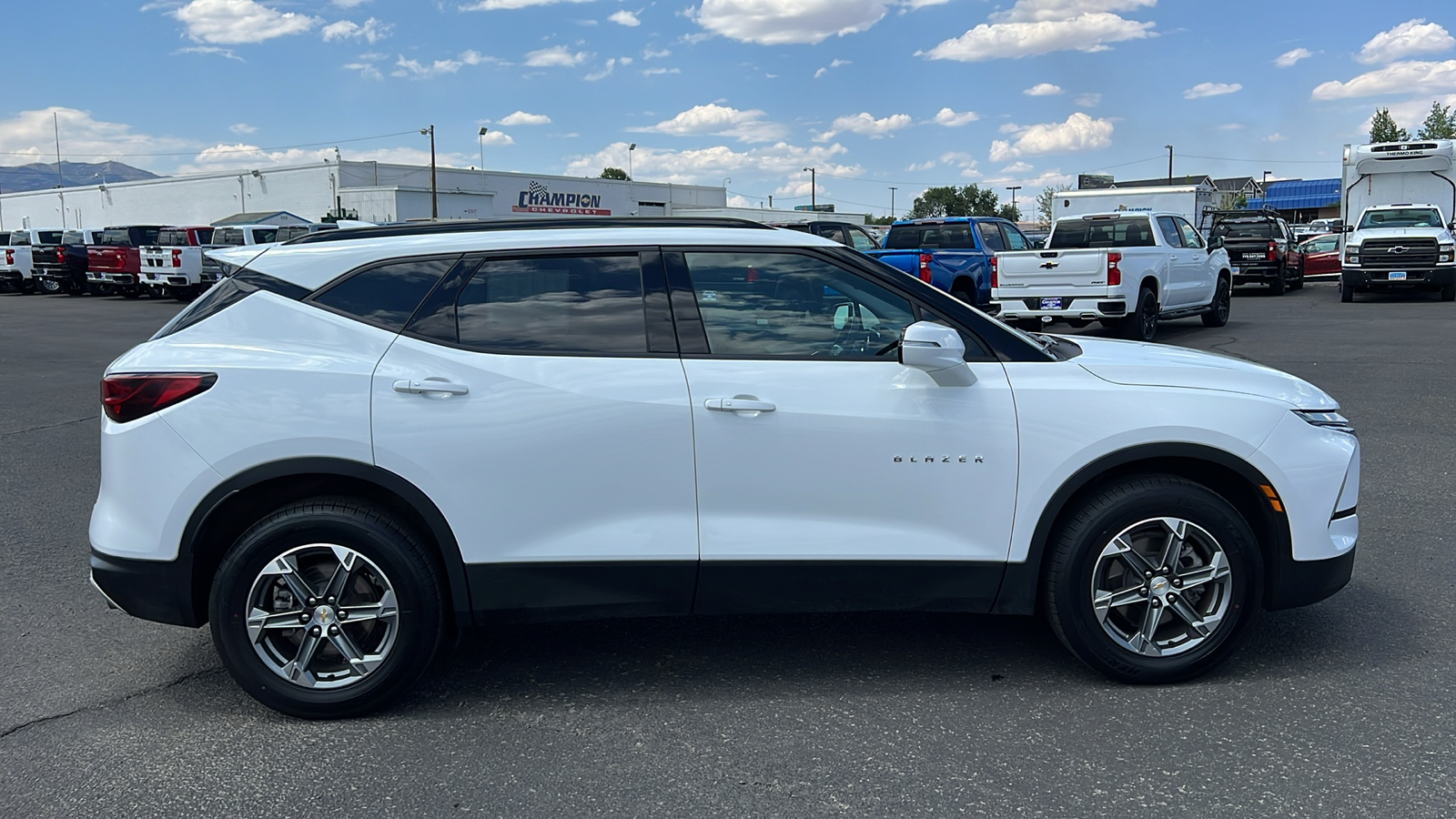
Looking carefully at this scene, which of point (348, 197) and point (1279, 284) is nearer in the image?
point (1279, 284)

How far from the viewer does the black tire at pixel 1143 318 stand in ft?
49.3

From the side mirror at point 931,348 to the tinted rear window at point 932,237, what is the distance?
14.6 metres

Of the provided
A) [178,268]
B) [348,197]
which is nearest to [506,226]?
[178,268]

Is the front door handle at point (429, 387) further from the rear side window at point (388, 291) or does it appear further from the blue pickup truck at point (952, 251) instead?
the blue pickup truck at point (952, 251)

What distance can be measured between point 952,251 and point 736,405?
14624mm

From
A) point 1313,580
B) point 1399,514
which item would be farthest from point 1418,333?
point 1313,580

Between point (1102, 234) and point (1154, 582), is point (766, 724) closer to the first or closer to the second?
point (1154, 582)

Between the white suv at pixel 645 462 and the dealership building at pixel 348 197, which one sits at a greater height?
the dealership building at pixel 348 197

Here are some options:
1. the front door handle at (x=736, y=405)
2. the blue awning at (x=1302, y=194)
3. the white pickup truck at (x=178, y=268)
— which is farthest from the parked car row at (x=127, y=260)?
the blue awning at (x=1302, y=194)

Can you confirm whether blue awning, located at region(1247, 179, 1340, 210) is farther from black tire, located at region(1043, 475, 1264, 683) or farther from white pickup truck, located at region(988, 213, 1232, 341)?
black tire, located at region(1043, 475, 1264, 683)

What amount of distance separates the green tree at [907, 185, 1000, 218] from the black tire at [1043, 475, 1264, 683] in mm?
121300

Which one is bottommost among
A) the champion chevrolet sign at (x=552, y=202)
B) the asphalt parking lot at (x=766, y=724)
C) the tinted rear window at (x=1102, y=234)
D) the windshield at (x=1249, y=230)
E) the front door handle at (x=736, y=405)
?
the asphalt parking lot at (x=766, y=724)

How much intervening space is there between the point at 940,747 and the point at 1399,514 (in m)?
4.09

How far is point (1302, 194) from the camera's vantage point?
289 ft
